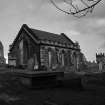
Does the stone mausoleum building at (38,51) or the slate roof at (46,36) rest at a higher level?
the slate roof at (46,36)

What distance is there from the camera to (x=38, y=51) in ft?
80.9

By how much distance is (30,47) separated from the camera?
2619 cm

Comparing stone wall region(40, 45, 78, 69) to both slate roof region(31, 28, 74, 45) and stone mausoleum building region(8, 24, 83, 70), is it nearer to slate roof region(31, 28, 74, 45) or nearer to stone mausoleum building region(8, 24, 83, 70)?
stone mausoleum building region(8, 24, 83, 70)

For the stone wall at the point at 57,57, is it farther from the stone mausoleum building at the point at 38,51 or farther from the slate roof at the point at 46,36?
the slate roof at the point at 46,36

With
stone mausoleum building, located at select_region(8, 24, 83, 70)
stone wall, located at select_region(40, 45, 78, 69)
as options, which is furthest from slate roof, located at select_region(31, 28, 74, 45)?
stone wall, located at select_region(40, 45, 78, 69)

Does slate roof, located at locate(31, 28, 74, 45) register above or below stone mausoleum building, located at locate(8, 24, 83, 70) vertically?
above

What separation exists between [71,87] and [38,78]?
2.34 m

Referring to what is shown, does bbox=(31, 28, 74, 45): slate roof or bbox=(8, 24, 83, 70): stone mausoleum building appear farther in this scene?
bbox=(31, 28, 74, 45): slate roof

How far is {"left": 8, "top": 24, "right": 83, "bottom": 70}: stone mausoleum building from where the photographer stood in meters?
24.7

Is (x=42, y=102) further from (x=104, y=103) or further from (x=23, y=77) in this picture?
(x=23, y=77)

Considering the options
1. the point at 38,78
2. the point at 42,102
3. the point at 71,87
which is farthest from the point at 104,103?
the point at 38,78

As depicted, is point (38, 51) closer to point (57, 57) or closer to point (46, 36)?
point (57, 57)

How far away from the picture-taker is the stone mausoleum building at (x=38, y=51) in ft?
80.9

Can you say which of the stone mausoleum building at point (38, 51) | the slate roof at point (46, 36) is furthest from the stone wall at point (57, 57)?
the slate roof at point (46, 36)
